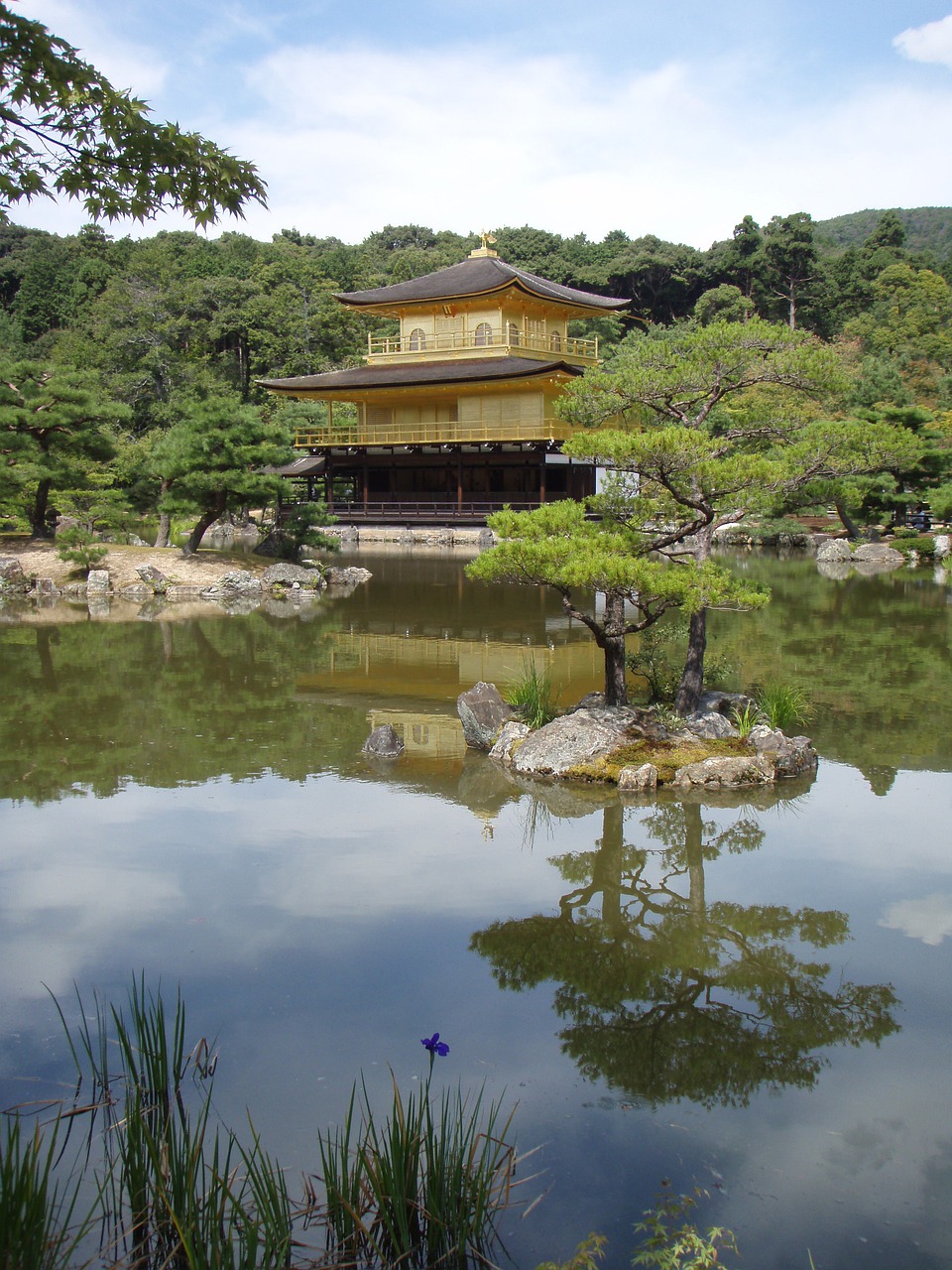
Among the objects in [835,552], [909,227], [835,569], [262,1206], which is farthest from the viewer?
[909,227]

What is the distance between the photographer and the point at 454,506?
3159 centimetres

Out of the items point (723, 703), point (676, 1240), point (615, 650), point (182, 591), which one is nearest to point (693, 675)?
point (723, 703)

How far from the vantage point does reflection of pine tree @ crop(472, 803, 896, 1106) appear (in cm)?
384

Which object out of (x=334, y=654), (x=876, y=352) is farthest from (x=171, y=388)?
(x=334, y=654)

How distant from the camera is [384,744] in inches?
324

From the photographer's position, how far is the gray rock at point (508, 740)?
8.05 metres

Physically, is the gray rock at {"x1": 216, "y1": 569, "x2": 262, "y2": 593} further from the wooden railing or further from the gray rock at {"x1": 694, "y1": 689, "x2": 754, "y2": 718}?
the gray rock at {"x1": 694, "y1": 689, "x2": 754, "y2": 718}

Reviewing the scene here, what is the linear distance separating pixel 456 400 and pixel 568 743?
1013 inches

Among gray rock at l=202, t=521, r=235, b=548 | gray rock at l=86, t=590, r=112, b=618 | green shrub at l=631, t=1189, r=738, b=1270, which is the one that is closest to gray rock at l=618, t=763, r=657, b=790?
green shrub at l=631, t=1189, r=738, b=1270

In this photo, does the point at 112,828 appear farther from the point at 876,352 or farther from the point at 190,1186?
the point at 876,352

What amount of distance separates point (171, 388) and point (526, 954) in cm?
4115

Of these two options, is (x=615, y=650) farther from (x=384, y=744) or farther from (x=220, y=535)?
(x=220, y=535)

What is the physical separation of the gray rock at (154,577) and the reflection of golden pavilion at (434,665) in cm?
618

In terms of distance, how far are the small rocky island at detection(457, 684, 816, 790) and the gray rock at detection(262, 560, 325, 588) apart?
11461 mm
